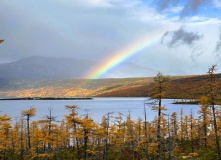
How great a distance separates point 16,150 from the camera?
5353 cm

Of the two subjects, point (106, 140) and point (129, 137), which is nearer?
point (106, 140)

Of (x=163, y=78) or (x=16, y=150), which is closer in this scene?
(x=163, y=78)

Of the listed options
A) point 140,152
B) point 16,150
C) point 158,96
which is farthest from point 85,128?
point 16,150

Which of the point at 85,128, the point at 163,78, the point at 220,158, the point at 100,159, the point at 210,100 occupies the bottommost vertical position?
the point at 100,159

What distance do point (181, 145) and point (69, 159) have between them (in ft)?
88.1

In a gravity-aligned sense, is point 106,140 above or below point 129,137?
above

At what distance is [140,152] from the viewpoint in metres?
49.6

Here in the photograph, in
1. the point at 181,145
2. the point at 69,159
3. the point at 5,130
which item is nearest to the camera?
the point at 69,159

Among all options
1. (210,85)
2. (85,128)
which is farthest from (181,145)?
(85,128)

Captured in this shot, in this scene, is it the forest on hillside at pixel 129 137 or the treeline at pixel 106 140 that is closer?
the forest on hillside at pixel 129 137

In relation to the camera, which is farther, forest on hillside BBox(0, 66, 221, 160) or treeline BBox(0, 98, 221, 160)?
treeline BBox(0, 98, 221, 160)

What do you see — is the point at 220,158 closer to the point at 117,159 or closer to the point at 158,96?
the point at 158,96

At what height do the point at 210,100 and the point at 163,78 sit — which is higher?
the point at 163,78

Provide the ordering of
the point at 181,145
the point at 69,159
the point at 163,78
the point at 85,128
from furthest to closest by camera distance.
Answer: the point at 181,145 → the point at 69,159 → the point at 163,78 → the point at 85,128
